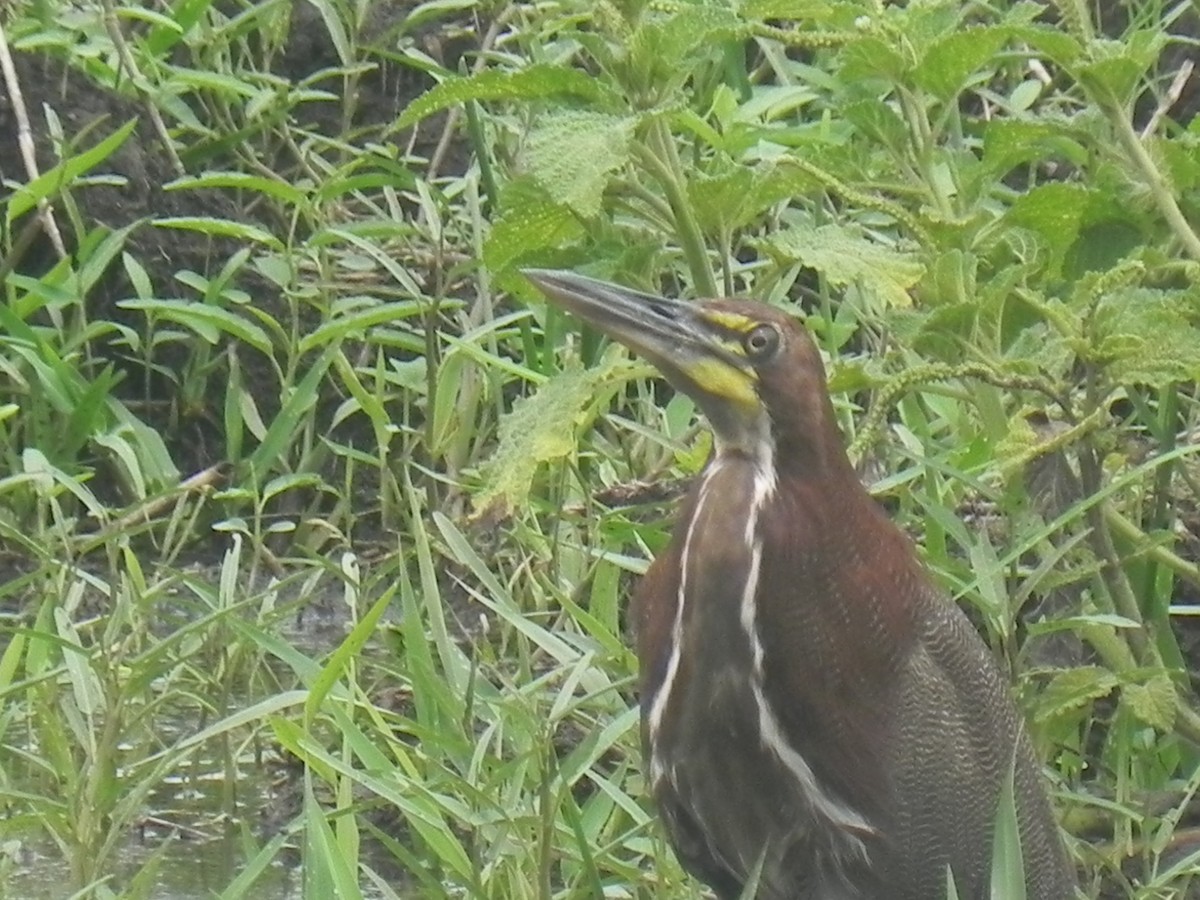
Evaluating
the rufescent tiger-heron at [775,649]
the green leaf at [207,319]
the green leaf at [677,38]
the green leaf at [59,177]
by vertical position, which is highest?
the green leaf at [677,38]

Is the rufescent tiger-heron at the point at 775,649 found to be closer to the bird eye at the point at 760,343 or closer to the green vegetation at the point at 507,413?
the bird eye at the point at 760,343

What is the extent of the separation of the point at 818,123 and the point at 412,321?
3.16ft

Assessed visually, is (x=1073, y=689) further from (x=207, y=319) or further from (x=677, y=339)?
(x=207, y=319)

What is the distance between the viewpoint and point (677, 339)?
3520 mm

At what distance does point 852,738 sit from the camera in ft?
11.9

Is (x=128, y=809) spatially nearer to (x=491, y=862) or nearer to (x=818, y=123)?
(x=491, y=862)

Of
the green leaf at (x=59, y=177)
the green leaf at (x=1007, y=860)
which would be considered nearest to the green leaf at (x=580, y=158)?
the green leaf at (x=1007, y=860)

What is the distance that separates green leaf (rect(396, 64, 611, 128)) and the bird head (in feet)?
0.99

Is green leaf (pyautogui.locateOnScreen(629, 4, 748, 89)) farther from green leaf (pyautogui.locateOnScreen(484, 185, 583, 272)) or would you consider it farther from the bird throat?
the bird throat

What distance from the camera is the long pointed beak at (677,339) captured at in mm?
3514

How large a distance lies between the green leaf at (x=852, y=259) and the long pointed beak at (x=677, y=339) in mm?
256

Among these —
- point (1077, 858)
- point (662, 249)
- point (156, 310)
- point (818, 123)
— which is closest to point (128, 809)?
point (662, 249)

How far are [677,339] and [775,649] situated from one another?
433 millimetres

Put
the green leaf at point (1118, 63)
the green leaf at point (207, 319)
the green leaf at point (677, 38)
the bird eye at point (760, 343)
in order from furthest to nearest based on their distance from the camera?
the green leaf at point (207, 319), the green leaf at point (1118, 63), the green leaf at point (677, 38), the bird eye at point (760, 343)
